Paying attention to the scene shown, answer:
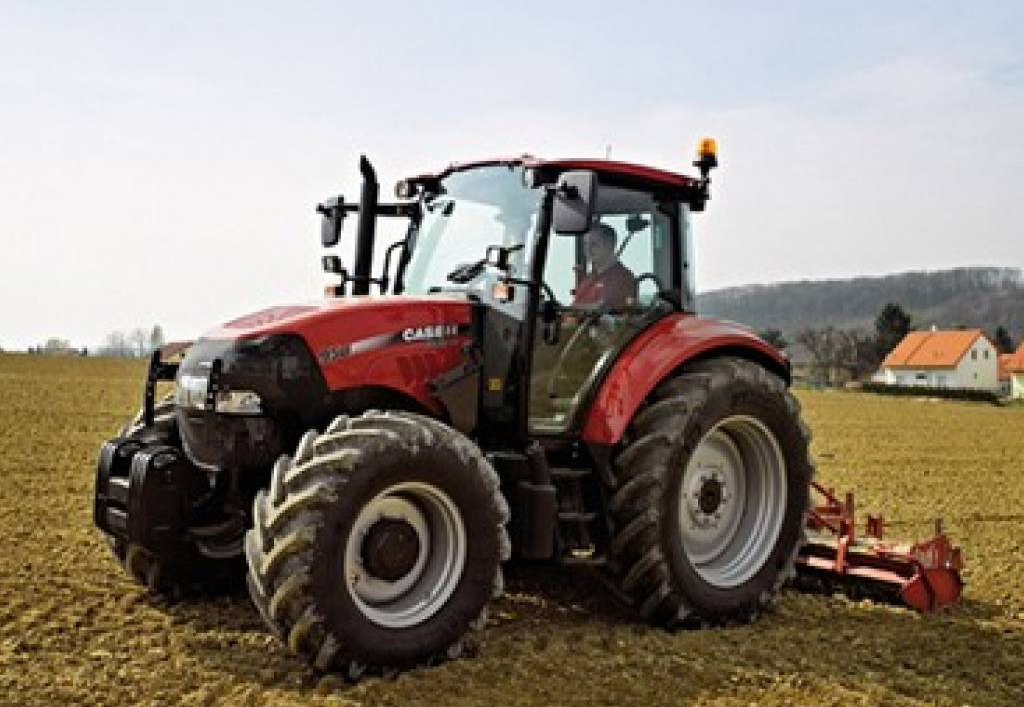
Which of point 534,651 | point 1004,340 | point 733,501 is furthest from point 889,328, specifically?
point 534,651

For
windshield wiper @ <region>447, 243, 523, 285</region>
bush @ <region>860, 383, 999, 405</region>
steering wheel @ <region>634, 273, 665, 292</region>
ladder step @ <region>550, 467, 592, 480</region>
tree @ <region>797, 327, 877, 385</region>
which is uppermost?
windshield wiper @ <region>447, 243, 523, 285</region>

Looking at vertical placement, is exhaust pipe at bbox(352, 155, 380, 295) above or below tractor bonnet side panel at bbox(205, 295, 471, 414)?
above

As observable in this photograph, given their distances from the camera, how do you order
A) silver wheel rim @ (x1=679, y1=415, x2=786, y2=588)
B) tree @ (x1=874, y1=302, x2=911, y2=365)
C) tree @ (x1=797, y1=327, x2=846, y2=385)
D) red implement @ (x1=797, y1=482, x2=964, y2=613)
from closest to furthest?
silver wheel rim @ (x1=679, y1=415, x2=786, y2=588) < red implement @ (x1=797, y1=482, x2=964, y2=613) < tree @ (x1=797, y1=327, x2=846, y2=385) < tree @ (x1=874, y1=302, x2=911, y2=365)

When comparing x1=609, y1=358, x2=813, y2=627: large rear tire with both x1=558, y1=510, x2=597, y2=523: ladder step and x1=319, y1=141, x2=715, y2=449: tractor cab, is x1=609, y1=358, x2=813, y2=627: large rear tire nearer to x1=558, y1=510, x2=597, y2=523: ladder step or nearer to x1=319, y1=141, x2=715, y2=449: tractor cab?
x1=558, y1=510, x2=597, y2=523: ladder step

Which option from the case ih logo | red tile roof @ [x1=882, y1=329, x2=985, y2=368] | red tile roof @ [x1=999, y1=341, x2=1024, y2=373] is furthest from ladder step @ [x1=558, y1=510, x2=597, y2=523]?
red tile roof @ [x1=882, y1=329, x2=985, y2=368]

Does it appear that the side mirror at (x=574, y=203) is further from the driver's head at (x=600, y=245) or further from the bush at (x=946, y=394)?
the bush at (x=946, y=394)

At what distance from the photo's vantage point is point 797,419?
638cm

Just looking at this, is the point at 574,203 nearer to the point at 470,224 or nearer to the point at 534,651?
the point at 470,224

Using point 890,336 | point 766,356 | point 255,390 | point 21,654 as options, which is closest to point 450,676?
point 255,390

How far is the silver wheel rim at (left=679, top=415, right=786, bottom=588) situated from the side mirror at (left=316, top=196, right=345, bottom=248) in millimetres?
2346

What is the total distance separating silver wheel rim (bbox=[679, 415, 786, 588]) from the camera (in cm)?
617

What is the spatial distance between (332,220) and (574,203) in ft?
5.80

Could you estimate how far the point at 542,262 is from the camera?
5715 millimetres

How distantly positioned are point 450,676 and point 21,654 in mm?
1853
